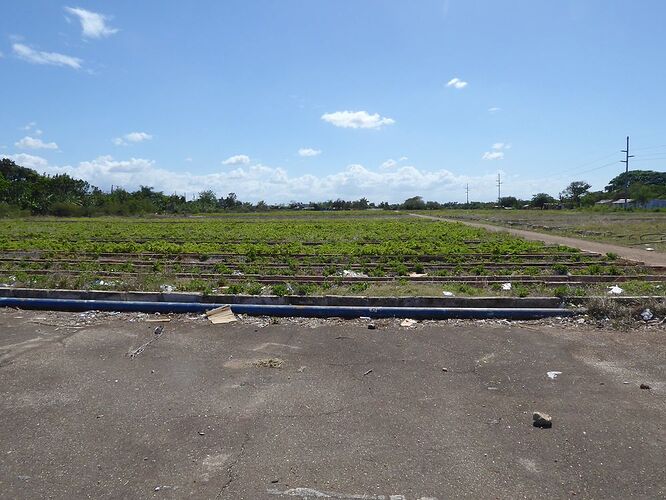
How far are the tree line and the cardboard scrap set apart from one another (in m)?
65.4

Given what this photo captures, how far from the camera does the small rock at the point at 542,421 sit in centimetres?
429

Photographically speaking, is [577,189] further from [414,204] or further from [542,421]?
[542,421]

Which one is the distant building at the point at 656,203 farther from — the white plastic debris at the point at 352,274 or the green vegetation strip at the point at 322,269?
the white plastic debris at the point at 352,274

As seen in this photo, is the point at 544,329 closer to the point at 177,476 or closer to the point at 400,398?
the point at 400,398

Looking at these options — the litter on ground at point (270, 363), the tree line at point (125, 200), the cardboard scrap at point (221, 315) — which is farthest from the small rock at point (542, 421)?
the tree line at point (125, 200)

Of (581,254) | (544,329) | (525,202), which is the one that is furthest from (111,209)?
(525,202)

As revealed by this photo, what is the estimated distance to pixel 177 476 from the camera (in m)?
3.64

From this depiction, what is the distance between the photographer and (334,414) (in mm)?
4605

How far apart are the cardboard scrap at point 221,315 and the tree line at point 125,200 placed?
2573 inches

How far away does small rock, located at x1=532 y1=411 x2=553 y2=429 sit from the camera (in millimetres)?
4293

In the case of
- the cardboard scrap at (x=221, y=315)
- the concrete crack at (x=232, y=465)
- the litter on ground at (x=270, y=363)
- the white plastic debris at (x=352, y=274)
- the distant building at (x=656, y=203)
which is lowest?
the concrete crack at (x=232, y=465)

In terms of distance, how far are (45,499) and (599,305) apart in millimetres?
8093

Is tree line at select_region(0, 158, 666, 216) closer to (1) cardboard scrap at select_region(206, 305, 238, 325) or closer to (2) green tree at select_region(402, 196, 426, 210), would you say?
(2) green tree at select_region(402, 196, 426, 210)

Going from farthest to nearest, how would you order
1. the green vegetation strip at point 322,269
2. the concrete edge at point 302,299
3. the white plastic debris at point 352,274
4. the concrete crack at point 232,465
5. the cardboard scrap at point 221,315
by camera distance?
the white plastic debris at point 352,274 < the green vegetation strip at point 322,269 < the concrete edge at point 302,299 < the cardboard scrap at point 221,315 < the concrete crack at point 232,465
